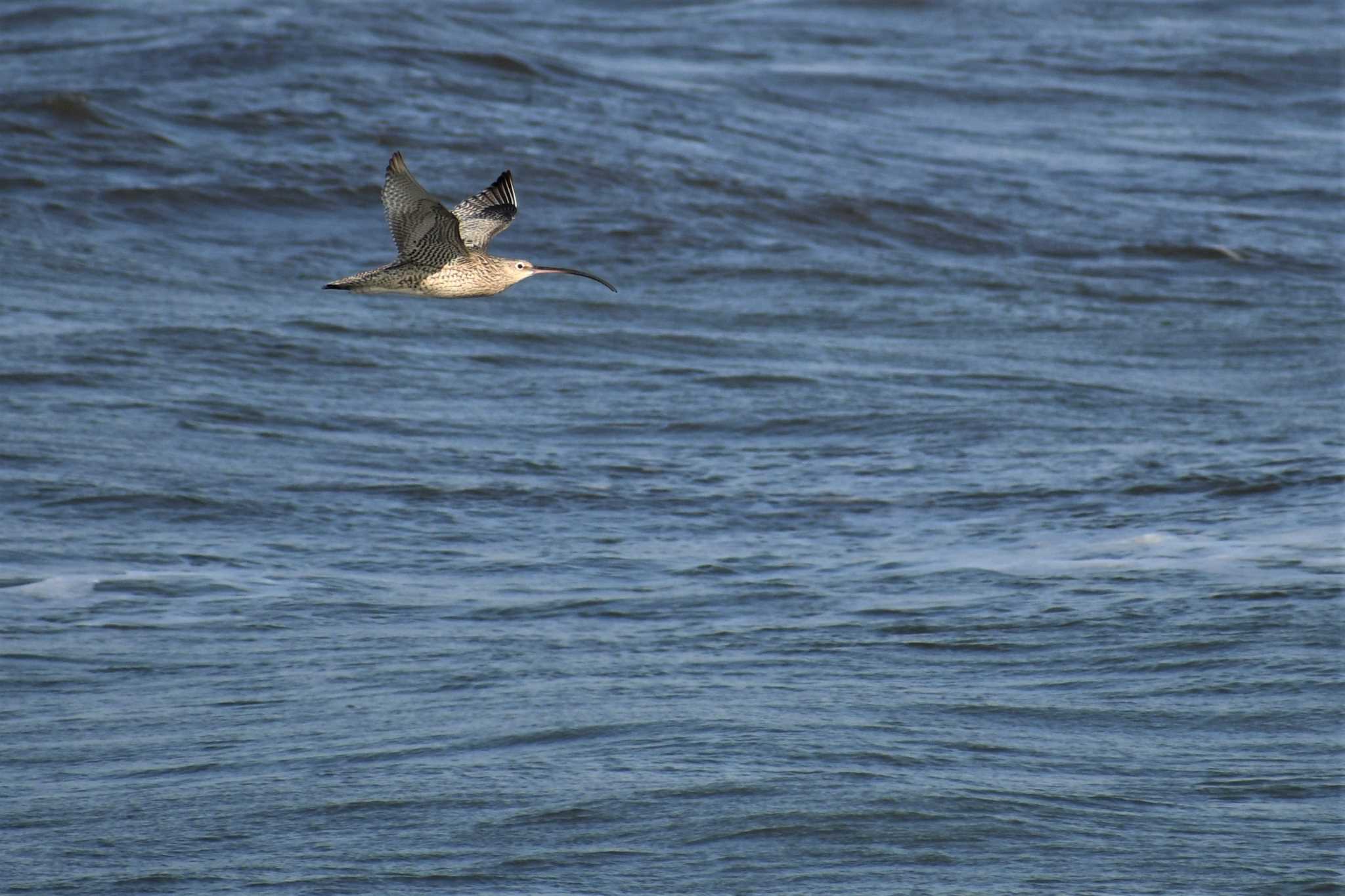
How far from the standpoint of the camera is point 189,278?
13.8m

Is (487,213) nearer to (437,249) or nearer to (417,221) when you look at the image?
(437,249)

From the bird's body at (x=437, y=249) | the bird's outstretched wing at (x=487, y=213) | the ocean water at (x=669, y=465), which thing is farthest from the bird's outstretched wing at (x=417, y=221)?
the ocean water at (x=669, y=465)

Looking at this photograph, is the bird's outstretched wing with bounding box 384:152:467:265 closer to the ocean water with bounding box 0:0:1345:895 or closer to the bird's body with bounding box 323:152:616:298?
the bird's body with bounding box 323:152:616:298

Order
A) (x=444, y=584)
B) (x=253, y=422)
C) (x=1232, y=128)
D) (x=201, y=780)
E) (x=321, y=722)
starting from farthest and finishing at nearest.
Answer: (x=1232, y=128) < (x=253, y=422) < (x=444, y=584) < (x=321, y=722) < (x=201, y=780)

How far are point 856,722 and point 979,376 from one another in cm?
496

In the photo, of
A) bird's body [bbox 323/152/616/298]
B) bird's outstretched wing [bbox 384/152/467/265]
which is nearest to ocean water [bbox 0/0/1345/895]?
bird's body [bbox 323/152/616/298]

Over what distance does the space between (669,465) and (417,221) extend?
215 inches

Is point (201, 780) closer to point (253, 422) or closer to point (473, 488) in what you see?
point (473, 488)

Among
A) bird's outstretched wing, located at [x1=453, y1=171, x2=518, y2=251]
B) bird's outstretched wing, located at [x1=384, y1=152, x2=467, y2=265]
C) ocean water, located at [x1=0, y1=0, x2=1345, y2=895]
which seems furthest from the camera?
ocean water, located at [x1=0, y1=0, x2=1345, y2=895]

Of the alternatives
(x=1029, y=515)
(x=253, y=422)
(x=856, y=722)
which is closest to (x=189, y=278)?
(x=253, y=422)

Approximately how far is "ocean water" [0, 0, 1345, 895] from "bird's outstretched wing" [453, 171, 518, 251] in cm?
204

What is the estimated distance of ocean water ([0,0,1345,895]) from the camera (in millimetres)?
7645

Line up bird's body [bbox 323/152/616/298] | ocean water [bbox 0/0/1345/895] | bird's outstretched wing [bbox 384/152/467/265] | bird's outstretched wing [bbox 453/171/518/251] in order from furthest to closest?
ocean water [bbox 0/0/1345/895], bird's outstretched wing [bbox 453/171/518/251], bird's body [bbox 323/152/616/298], bird's outstretched wing [bbox 384/152/467/265]

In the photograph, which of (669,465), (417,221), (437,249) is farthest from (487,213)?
(669,465)
